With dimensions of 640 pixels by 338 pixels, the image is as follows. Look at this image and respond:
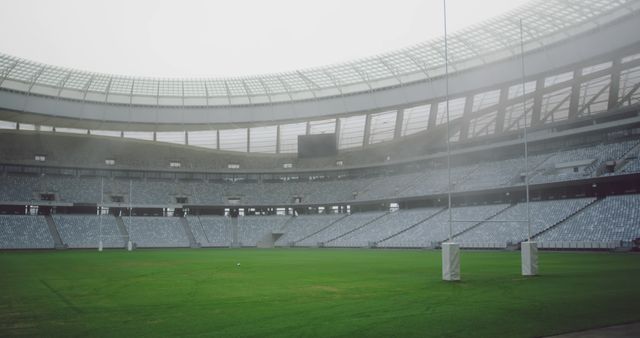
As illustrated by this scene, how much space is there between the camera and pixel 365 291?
1579cm

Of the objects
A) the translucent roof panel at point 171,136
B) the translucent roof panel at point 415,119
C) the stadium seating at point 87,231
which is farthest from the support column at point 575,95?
the stadium seating at point 87,231

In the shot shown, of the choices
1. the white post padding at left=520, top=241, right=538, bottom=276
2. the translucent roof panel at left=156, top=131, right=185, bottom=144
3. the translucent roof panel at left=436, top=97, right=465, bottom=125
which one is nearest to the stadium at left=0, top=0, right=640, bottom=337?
the white post padding at left=520, top=241, right=538, bottom=276

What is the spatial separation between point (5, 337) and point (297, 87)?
59403 mm

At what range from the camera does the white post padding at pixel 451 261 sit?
57.3 feet

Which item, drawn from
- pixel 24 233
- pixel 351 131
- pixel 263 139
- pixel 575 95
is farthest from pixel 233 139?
pixel 575 95

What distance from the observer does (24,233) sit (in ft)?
206

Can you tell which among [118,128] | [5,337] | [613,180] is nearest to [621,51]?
[613,180]

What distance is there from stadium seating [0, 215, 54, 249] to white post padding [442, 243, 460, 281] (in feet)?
191

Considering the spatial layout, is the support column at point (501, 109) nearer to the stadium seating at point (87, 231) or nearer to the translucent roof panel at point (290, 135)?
the translucent roof panel at point (290, 135)

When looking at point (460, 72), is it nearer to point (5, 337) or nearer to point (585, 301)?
point (585, 301)

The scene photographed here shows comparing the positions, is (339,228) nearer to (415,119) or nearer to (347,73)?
(415,119)

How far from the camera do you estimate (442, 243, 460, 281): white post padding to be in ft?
57.3

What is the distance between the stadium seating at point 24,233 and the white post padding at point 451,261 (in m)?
→ 58.1

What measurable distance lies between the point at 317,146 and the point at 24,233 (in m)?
38.1
